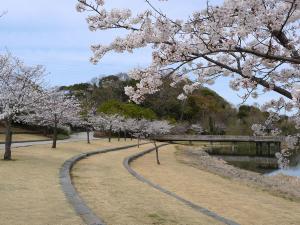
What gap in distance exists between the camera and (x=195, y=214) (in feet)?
30.2

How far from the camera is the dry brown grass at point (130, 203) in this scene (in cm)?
818

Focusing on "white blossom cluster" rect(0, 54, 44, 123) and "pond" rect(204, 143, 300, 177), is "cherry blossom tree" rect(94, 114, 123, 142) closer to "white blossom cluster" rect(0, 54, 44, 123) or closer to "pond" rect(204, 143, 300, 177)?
"pond" rect(204, 143, 300, 177)

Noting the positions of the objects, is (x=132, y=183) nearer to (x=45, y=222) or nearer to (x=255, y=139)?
(x=45, y=222)

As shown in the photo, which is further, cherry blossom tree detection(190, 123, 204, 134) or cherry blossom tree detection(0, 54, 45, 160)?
cherry blossom tree detection(190, 123, 204, 134)

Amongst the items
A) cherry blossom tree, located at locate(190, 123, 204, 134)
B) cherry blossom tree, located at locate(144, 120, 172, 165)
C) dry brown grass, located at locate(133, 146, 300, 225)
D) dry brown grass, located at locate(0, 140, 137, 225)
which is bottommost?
dry brown grass, located at locate(133, 146, 300, 225)

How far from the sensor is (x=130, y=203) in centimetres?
990

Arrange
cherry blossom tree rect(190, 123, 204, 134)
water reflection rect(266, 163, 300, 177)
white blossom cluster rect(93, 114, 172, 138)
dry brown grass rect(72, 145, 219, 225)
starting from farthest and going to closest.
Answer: cherry blossom tree rect(190, 123, 204, 134)
white blossom cluster rect(93, 114, 172, 138)
water reflection rect(266, 163, 300, 177)
dry brown grass rect(72, 145, 219, 225)

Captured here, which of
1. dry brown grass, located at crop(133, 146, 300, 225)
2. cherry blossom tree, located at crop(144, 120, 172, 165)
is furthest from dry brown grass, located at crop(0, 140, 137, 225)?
cherry blossom tree, located at crop(144, 120, 172, 165)

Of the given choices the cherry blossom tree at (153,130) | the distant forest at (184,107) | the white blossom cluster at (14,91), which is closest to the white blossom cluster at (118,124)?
the cherry blossom tree at (153,130)

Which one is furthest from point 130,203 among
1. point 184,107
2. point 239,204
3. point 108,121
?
point 184,107

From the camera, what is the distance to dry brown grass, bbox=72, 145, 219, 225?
322 inches

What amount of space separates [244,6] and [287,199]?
42.1 ft

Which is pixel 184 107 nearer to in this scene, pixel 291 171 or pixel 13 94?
pixel 291 171

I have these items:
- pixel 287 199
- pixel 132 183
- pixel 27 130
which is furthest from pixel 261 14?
pixel 27 130
